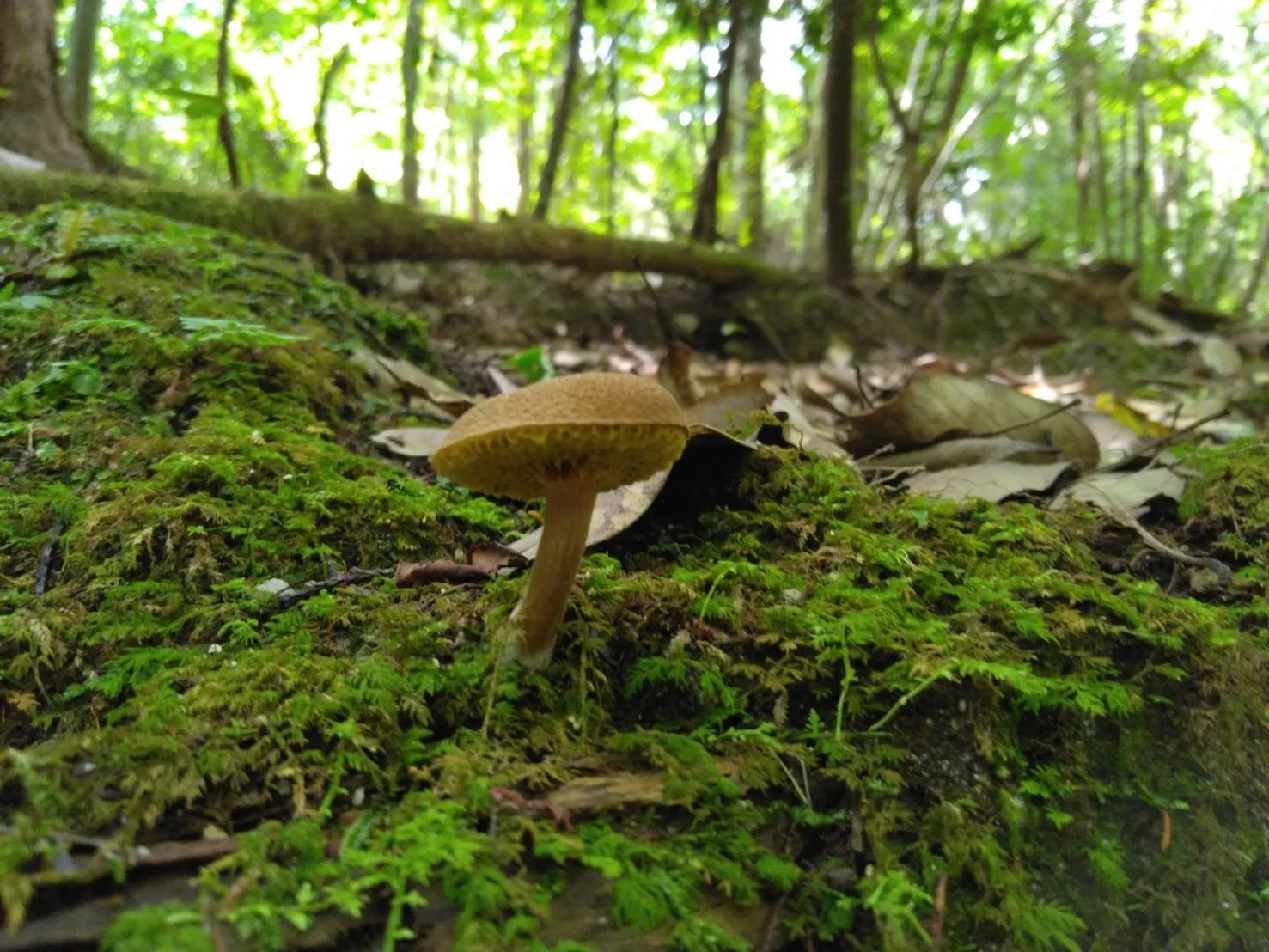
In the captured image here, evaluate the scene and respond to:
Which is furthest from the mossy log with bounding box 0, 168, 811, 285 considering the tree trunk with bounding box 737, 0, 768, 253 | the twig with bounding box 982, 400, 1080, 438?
the tree trunk with bounding box 737, 0, 768, 253

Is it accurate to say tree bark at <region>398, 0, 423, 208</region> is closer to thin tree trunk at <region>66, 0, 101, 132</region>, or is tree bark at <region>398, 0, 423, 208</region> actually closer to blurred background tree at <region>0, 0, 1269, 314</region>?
blurred background tree at <region>0, 0, 1269, 314</region>

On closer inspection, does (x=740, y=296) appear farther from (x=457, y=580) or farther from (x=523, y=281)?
(x=457, y=580)

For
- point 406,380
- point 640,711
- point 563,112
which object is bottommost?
point 640,711

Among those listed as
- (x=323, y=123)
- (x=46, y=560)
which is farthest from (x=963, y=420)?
(x=323, y=123)

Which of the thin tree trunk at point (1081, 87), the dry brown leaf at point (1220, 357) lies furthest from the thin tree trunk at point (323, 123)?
the thin tree trunk at point (1081, 87)

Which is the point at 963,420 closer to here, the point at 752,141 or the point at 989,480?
the point at 989,480

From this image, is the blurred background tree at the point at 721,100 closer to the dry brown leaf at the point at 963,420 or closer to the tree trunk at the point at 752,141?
the tree trunk at the point at 752,141
